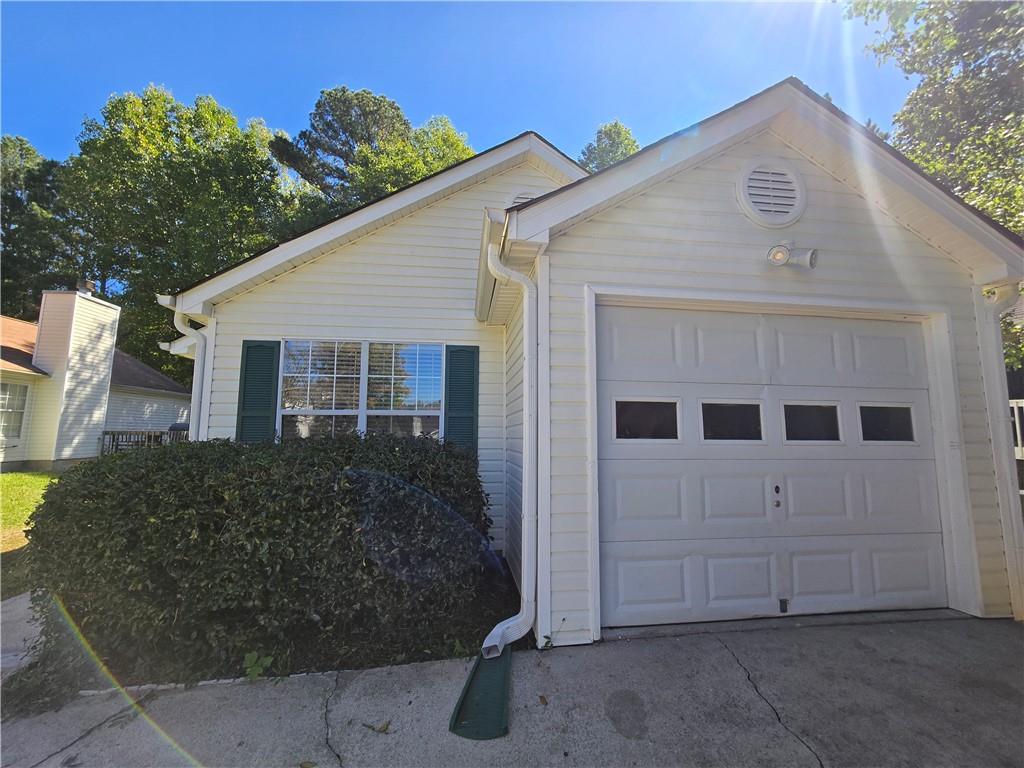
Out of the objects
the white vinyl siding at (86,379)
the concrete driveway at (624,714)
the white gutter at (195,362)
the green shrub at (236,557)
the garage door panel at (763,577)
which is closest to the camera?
the concrete driveway at (624,714)

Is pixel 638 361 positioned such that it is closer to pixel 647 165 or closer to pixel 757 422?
pixel 757 422

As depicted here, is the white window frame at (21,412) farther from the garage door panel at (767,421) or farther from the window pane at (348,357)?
the garage door panel at (767,421)

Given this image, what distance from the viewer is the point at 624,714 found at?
2457mm

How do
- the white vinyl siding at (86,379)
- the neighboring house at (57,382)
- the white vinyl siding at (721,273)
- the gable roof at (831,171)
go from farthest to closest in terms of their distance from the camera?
the white vinyl siding at (86,379)
the neighboring house at (57,382)
the gable roof at (831,171)
the white vinyl siding at (721,273)

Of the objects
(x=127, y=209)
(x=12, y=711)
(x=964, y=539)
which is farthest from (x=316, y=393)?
(x=127, y=209)

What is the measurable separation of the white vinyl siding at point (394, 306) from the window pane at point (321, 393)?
545 mm

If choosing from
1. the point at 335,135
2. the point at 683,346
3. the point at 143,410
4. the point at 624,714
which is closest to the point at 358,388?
the point at 683,346

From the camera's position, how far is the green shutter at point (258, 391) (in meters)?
5.33

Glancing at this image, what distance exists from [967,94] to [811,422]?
376 inches

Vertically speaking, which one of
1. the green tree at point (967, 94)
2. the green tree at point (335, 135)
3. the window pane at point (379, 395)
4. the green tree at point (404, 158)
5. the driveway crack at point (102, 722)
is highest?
the green tree at point (335, 135)

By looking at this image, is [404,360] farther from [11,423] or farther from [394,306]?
[11,423]

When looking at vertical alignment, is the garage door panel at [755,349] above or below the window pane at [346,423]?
above

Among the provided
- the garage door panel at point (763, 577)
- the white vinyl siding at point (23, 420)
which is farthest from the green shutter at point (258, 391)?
the white vinyl siding at point (23, 420)

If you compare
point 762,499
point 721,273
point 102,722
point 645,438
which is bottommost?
point 102,722
